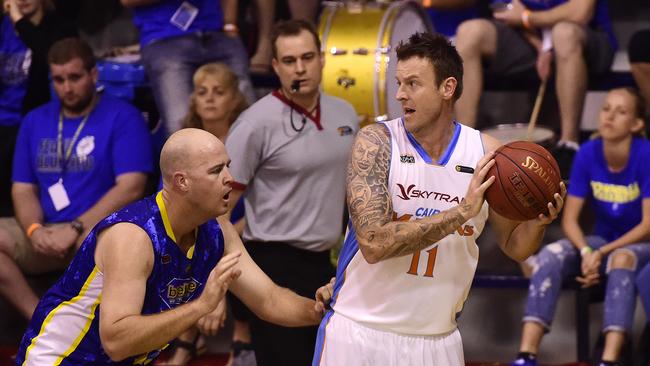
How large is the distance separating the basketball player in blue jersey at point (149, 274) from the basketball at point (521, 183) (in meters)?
0.93

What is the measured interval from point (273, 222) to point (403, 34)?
6.71 feet

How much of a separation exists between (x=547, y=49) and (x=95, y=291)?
3701 mm

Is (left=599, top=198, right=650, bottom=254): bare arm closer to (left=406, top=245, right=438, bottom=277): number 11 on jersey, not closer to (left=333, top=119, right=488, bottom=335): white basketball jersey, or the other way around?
(left=333, top=119, right=488, bottom=335): white basketball jersey

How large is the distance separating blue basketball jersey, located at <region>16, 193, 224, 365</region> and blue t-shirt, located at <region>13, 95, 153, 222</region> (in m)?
2.50

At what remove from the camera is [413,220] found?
4176 mm

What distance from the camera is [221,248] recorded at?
4.38 metres

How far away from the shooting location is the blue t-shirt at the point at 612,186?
6.35 m

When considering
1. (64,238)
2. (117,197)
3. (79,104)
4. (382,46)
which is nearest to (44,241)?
(64,238)

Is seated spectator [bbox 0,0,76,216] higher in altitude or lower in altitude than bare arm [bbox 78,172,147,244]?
higher

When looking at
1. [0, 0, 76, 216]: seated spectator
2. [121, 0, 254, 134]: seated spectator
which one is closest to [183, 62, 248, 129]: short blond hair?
[121, 0, 254, 134]: seated spectator

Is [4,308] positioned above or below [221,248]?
below

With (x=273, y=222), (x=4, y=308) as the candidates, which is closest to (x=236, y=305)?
(x=273, y=222)

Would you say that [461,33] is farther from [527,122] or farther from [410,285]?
[410,285]

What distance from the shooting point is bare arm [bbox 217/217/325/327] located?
447 cm
